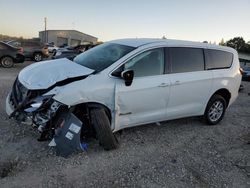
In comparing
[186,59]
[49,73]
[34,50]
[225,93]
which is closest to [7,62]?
[34,50]

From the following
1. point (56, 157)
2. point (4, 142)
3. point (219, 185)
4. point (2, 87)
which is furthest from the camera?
point (2, 87)

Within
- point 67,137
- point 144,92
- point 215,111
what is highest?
point 144,92

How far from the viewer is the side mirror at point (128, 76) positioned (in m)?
4.75

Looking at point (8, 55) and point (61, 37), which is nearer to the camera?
point (8, 55)

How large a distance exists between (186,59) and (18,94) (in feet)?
10.6

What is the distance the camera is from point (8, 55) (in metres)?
15.4

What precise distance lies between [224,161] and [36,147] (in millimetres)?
3061

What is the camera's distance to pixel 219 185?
13.5ft

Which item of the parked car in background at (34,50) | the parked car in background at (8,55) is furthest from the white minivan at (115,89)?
the parked car in background at (34,50)

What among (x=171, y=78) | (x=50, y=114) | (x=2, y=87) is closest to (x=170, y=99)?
(x=171, y=78)

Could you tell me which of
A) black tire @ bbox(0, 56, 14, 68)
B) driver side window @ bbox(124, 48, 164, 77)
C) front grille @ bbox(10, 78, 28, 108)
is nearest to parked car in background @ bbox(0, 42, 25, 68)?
black tire @ bbox(0, 56, 14, 68)

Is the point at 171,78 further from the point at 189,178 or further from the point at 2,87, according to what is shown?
the point at 2,87

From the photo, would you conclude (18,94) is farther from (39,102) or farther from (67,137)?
(67,137)

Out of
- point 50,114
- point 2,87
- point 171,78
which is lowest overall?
point 2,87
